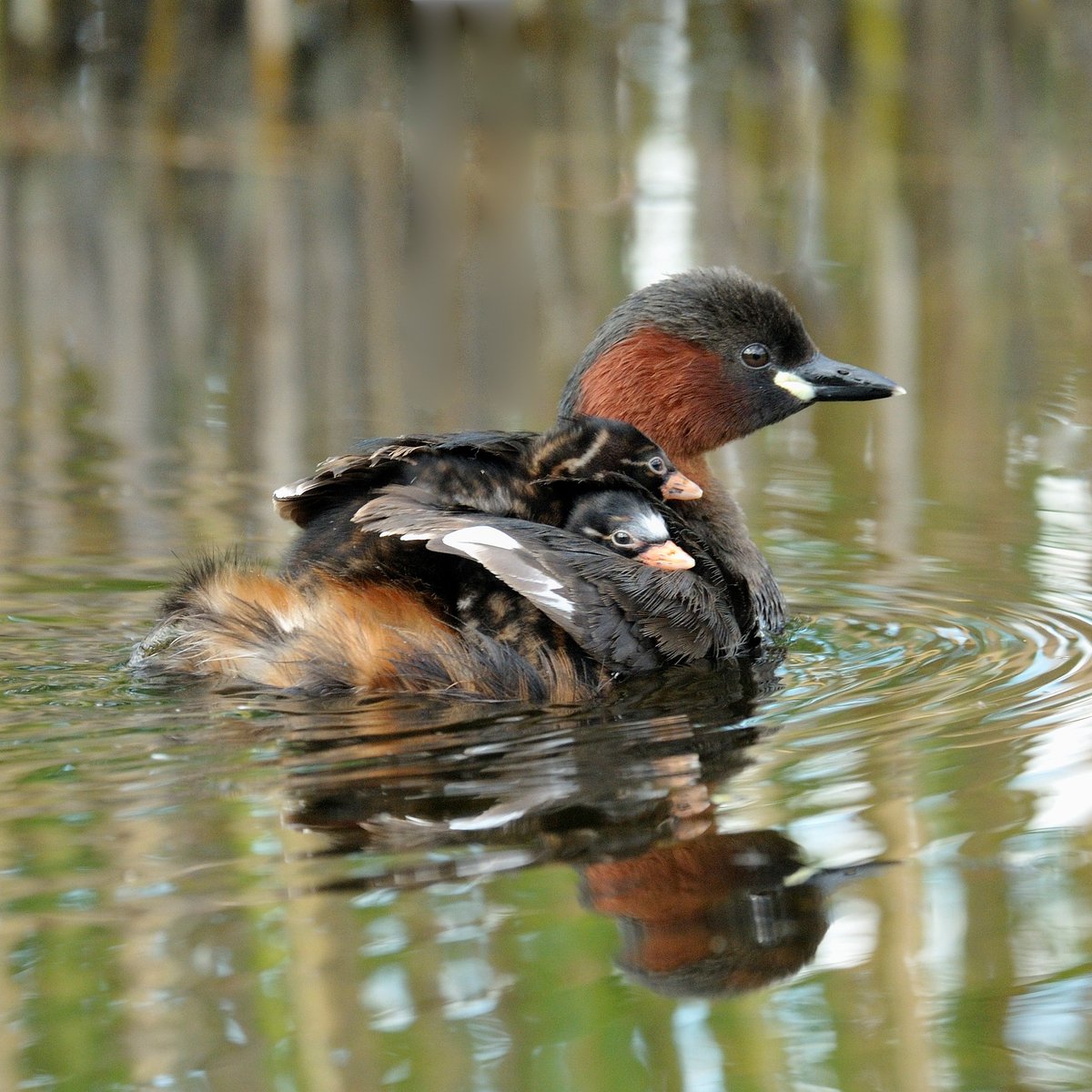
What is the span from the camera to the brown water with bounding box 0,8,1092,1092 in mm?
2697

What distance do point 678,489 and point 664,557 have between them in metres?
0.37

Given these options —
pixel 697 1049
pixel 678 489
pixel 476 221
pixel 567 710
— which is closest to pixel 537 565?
pixel 567 710

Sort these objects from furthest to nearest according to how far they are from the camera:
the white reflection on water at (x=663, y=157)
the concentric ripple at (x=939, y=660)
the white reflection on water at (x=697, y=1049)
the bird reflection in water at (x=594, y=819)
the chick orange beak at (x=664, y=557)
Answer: the white reflection on water at (x=663, y=157)
the chick orange beak at (x=664, y=557)
the concentric ripple at (x=939, y=660)
the bird reflection in water at (x=594, y=819)
the white reflection on water at (x=697, y=1049)

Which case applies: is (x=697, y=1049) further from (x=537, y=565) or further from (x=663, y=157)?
(x=663, y=157)

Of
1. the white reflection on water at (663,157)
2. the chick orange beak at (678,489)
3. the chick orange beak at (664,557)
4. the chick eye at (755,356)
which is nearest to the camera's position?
the chick orange beak at (664,557)

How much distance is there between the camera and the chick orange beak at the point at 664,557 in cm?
446

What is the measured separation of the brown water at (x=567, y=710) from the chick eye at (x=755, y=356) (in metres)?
0.65

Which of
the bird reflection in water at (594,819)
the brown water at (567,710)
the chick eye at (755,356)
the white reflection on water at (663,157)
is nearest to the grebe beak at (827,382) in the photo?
the chick eye at (755,356)

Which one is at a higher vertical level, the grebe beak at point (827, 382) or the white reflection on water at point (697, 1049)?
the grebe beak at point (827, 382)

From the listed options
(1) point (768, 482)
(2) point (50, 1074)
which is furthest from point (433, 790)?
(1) point (768, 482)

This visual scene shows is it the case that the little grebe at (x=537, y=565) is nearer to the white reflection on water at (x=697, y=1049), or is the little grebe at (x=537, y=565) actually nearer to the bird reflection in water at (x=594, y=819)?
the bird reflection in water at (x=594, y=819)

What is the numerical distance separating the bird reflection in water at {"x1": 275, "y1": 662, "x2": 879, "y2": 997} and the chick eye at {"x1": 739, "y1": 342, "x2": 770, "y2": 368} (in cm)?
137

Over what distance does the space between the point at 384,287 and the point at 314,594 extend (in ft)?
21.5

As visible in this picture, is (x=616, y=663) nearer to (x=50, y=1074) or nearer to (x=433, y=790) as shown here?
(x=433, y=790)
